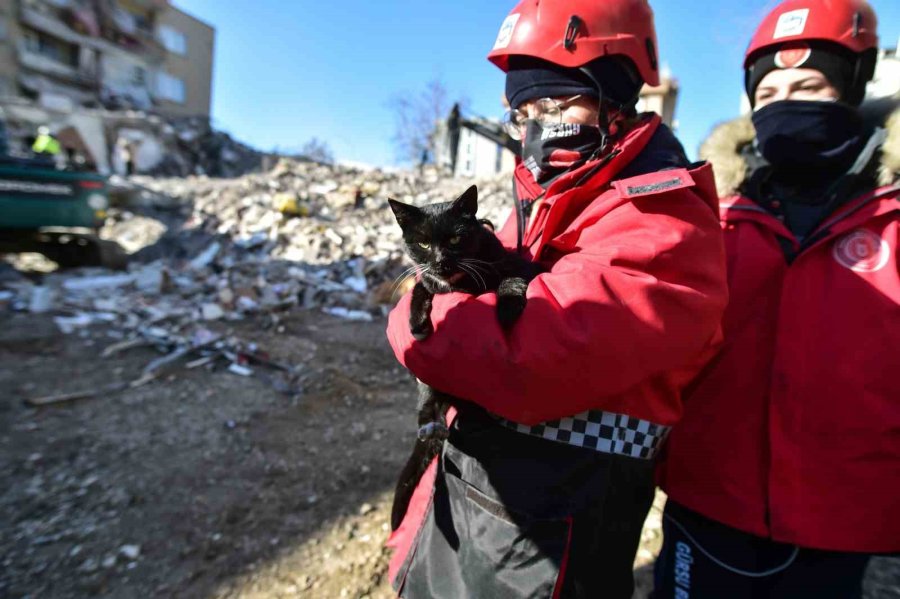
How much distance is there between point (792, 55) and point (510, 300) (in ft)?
5.37

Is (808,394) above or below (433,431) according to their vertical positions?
above

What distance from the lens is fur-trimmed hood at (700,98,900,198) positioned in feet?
5.19

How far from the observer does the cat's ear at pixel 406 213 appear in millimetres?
1899

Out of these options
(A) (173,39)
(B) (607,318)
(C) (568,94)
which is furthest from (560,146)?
(A) (173,39)

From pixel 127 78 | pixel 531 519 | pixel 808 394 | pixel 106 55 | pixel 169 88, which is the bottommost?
pixel 531 519

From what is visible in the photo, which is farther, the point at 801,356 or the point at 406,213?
the point at 406,213

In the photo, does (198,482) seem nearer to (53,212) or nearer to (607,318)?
(607,318)

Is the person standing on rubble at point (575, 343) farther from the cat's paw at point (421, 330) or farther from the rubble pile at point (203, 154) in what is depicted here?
the rubble pile at point (203, 154)

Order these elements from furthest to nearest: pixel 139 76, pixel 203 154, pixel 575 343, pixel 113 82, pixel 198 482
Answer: pixel 139 76 < pixel 113 82 < pixel 203 154 < pixel 198 482 < pixel 575 343

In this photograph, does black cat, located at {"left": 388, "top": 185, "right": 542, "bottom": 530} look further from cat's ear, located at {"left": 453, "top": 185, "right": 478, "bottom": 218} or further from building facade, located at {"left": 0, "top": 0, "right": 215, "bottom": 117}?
building facade, located at {"left": 0, "top": 0, "right": 215, "bottom": 117}

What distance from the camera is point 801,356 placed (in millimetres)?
1501

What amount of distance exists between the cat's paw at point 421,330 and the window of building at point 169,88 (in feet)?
146

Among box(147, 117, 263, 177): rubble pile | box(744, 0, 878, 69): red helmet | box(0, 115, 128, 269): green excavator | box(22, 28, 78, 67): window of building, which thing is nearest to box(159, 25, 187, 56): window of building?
box(22, 28, 78, 67): window of building

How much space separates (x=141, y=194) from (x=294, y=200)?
17.8ft
